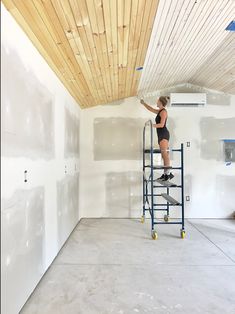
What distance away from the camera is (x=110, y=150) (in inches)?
217

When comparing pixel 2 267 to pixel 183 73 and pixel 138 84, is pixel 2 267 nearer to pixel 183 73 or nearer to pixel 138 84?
pixel 138 84

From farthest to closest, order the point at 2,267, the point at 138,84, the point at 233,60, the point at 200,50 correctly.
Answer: the point at 138,84 → the point at 233,60 → the point at 200,50 → the point at 2,267

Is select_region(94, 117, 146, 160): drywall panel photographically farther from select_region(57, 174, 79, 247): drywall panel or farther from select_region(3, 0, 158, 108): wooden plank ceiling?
select_region(3, 0, 158, 108): wooden plank ceiling

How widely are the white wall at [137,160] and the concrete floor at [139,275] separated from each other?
1051mm

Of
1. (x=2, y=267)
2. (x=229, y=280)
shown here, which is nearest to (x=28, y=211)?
(x=2, y=267)

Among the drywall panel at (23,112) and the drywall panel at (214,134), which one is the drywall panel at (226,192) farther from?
the drywall panel at (23,112)

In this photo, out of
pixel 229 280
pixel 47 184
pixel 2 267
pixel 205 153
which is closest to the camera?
pixel 2 267

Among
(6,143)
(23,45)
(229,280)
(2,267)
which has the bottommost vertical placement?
(229,280)

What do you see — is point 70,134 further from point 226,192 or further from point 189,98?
point 226,192

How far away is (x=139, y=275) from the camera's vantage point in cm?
284

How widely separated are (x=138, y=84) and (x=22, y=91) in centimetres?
289

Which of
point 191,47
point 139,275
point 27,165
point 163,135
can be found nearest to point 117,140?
point 163,135

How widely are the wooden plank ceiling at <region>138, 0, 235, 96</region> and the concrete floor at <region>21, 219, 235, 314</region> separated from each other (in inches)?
104

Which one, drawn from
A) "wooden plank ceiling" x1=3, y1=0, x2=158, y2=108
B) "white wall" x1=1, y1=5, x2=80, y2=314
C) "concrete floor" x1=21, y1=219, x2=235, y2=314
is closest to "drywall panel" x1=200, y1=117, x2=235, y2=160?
"concrete floor" x1=21, y1=219, x2=235, y2=314
